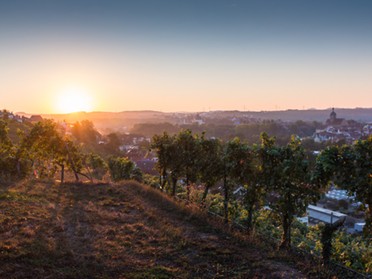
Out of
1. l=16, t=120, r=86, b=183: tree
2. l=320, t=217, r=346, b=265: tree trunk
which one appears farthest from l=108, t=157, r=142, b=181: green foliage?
l=320, t=217, r=346, b=265: tree trunk

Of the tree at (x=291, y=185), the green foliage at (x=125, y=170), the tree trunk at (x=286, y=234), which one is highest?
the tree at (x=291, y=185)

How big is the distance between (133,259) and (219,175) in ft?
30.5

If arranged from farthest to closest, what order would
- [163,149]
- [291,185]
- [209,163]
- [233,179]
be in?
1. [163,149]
2. [209,163]
3. [233,179]
4. [291,185]

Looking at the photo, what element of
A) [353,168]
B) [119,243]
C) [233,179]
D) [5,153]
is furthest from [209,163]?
[5,153]

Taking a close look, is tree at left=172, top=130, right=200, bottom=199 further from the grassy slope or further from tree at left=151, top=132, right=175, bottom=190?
the grassy slope

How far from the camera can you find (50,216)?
14.5 m

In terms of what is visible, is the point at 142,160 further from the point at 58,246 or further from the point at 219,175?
the point at 58,246

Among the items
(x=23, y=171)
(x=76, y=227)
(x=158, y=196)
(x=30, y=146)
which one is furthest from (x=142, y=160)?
(x=76, y=227)

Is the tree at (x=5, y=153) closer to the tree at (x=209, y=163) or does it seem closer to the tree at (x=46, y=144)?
the tree at (x=46, y=144)

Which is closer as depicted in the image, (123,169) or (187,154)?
(187,154)

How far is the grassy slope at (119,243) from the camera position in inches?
372

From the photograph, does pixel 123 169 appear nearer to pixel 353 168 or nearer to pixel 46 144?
pixel 46 144

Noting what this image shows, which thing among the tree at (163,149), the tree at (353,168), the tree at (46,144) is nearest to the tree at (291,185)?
the tree at (353,168)

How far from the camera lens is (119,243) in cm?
1177
